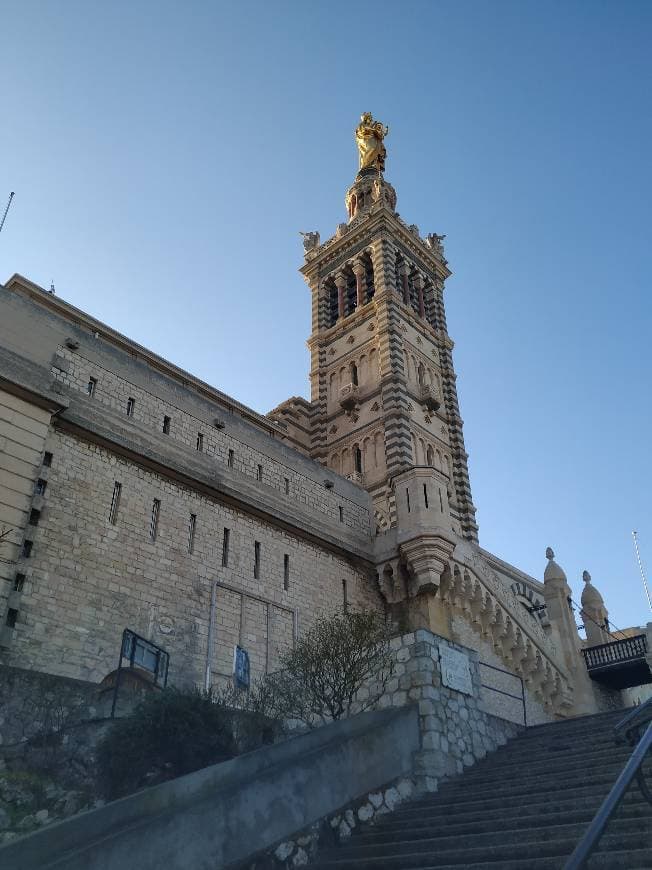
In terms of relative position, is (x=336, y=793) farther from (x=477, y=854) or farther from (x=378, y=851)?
(x=477, y=854)

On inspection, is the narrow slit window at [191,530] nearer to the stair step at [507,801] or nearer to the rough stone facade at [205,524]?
the rough stone facade at [205,524]

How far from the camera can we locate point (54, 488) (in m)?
15.4

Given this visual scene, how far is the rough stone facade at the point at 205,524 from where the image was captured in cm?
1475

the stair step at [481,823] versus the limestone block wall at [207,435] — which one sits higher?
the limestone block wall at [207,435]

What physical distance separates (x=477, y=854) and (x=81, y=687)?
800cm

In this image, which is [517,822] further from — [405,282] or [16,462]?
[405,282]

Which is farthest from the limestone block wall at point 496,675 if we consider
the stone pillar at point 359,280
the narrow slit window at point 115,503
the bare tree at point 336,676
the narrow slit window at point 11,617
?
the stone pillar at point 359,280

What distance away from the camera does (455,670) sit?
1104 cm

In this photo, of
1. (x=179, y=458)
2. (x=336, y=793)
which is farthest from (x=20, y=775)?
(x=179, y=458)

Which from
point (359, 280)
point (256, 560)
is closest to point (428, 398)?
point (359, 280)

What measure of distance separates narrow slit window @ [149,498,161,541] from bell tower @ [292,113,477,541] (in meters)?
9.61

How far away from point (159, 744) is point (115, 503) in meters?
7.13

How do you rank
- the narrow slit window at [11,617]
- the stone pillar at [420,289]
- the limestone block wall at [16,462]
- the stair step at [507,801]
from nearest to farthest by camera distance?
the stair step at [507,801] < the narrow slit window at [11,617] < the limestone block wall at [16,462] < the stone pillar at [420,289]

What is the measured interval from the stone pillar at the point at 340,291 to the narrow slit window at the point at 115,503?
21.5m
